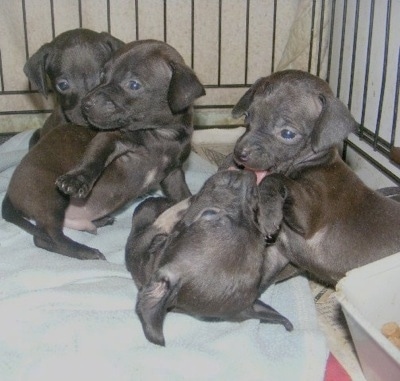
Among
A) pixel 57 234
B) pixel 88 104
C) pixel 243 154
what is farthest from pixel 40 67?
pixel 243 154

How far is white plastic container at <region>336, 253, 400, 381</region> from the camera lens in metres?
2.36

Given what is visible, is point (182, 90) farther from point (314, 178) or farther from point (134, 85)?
point (314, 178)

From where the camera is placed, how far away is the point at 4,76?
5301 mm

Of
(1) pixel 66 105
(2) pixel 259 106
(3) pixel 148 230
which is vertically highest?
(2) pixel 259 106

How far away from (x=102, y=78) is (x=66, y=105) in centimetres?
37

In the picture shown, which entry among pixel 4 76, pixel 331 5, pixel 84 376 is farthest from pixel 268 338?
pixel 4 76

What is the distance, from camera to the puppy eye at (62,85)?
3.77m

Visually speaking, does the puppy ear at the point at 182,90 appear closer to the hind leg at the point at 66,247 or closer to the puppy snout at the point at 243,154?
the puppy snout at the point at 243,154

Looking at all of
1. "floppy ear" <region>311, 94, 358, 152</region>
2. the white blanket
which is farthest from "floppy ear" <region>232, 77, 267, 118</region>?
the white blanket

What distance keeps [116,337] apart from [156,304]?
465mm

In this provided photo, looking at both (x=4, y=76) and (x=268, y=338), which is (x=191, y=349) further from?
(x=4, y=76)

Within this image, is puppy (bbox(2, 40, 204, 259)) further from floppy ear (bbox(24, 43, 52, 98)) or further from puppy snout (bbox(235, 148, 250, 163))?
puppy snout (bbox(235, 148, 250, 163))

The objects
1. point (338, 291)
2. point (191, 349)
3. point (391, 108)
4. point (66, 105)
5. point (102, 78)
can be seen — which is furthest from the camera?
point (391, 108)

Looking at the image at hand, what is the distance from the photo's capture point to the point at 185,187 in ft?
12.8
